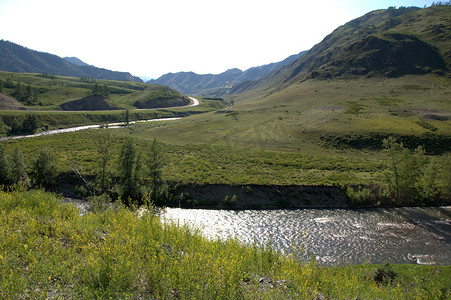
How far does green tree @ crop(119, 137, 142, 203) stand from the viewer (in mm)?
45469

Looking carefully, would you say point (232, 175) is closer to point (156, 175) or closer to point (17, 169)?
point (156, 175)

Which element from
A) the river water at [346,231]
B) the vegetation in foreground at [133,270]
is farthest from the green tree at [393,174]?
the vegetation in foreground at [133,270]

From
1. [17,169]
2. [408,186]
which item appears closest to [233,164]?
[408,186]

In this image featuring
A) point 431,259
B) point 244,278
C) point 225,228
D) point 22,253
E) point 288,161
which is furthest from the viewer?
point 288,161

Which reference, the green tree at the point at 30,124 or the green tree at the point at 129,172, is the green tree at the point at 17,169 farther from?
the green tree at the point at 30,124

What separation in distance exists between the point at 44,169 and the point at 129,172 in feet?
63.9

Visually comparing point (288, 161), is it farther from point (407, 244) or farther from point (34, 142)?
point (34, 142)

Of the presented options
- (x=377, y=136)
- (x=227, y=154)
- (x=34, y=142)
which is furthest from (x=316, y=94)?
(x=34, y=142)

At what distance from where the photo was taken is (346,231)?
3872 centimetres

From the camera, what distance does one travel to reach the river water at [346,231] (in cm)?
3238

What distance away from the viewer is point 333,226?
132ft

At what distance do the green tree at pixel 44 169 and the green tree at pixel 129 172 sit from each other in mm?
16675

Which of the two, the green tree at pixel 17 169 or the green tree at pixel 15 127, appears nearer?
the green tree at pixel 17 169

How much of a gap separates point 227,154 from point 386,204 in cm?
4402
